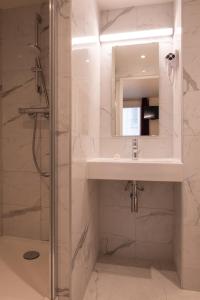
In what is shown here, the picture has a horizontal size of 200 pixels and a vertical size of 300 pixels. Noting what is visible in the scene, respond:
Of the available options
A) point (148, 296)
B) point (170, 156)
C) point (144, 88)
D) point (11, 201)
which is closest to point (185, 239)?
point (148, 296)

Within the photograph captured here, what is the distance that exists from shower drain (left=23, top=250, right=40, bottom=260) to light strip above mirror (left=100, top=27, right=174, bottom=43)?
6.59 ft

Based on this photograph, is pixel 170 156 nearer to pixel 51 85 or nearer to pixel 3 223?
pixel 51 85

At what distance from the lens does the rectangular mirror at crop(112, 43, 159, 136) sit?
2020 mm

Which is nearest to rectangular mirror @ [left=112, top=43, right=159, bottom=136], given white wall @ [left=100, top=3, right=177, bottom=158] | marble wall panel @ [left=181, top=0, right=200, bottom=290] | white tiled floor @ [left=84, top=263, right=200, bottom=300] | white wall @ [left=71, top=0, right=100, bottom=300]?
white wall @ [left=100, top=3, right=177, bottom=158]

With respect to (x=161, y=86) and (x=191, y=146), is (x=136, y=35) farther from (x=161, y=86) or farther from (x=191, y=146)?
(x=191, y=146)

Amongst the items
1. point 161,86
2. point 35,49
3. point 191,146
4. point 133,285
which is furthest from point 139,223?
point 35,49

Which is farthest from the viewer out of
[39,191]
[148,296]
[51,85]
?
[39,191]

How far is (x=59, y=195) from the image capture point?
1.27 meters

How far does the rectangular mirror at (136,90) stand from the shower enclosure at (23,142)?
755mm

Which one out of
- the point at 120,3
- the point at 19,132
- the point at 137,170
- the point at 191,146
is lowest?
the point at 137,170

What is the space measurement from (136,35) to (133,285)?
7.05 ft

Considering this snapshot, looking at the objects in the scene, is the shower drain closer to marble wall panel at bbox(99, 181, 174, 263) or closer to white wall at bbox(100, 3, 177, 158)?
marble wall panel at bbox(99, 181, 174, 263)

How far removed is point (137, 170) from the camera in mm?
1569

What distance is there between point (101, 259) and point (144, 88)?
5.39ft
